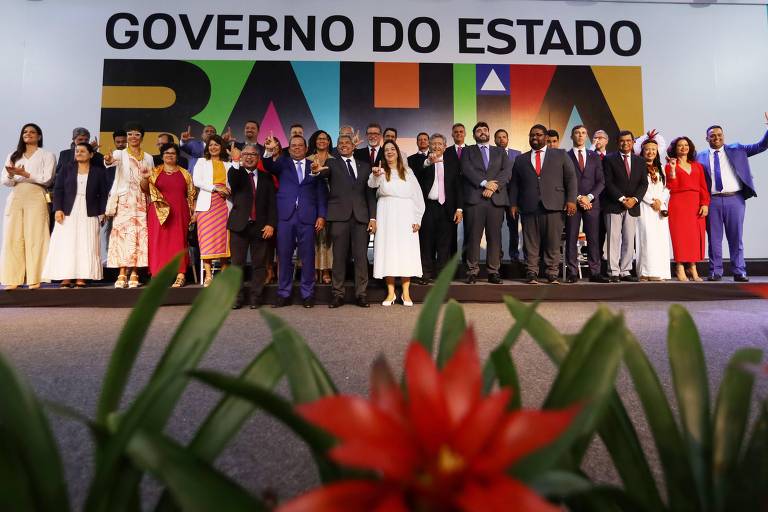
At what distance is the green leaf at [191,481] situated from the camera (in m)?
0.30

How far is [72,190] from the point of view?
13.4 feet

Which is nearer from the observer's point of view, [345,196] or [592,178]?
[345,196]

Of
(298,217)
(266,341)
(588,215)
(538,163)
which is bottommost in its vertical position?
(266,341)

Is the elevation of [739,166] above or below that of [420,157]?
below

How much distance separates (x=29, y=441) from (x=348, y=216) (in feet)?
11.6

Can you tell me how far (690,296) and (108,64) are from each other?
7393 mm

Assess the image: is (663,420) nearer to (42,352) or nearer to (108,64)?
(42,352)

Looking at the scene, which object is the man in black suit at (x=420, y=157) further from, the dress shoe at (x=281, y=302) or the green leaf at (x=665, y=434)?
the green leaf at (x=665, y=434)

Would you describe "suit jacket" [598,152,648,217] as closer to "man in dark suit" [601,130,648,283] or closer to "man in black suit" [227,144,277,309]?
"man in dark suit" [601,130,648,283]

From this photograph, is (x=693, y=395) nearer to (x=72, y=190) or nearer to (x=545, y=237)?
(x=545, y=237)

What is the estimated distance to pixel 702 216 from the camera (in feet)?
15.0

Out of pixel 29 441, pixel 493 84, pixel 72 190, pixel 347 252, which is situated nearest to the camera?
pixel 29 441

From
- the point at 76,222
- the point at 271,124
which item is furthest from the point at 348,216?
the point at 271,124

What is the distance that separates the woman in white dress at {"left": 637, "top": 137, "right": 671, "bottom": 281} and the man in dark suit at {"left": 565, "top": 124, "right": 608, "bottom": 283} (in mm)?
420
